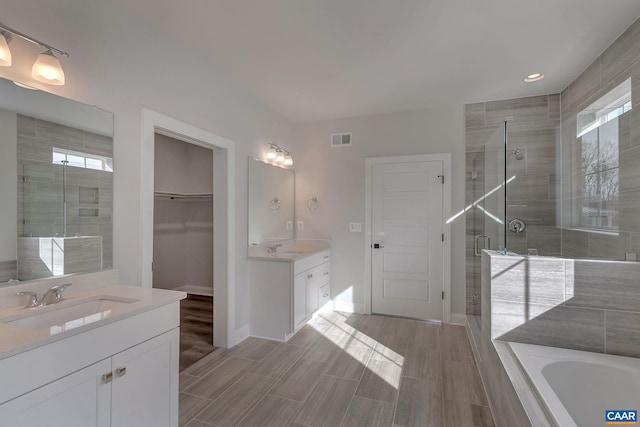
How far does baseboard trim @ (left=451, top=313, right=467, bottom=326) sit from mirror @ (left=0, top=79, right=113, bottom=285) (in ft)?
11.6

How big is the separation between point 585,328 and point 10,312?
10.2 feet

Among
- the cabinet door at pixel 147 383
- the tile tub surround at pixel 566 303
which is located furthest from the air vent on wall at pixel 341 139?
the cabinet door at pixel 147 383

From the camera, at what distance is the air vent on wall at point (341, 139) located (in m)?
4.15

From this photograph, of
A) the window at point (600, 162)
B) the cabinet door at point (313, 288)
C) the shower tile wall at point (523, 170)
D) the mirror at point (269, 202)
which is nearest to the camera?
the window at point (600, 162)

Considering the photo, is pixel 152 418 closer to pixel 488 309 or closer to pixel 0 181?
pixel 0 181

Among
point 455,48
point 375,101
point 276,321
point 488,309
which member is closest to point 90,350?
point 276,321

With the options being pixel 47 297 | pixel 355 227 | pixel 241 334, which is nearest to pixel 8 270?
pixel 47 297

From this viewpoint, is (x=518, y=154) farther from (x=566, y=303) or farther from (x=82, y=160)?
(x=82, y=160)

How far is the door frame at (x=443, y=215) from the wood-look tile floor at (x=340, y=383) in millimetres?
554

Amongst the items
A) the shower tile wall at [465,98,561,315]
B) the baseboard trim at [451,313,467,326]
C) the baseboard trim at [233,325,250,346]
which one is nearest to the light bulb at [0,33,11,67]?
the baseboard trim at [233,325,250,346]

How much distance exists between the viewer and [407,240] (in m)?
3.87

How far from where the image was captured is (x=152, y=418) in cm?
151

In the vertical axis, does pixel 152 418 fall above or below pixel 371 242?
below

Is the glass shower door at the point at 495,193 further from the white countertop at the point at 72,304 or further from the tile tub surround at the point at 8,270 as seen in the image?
the tile tub surround at the point at 8,270
